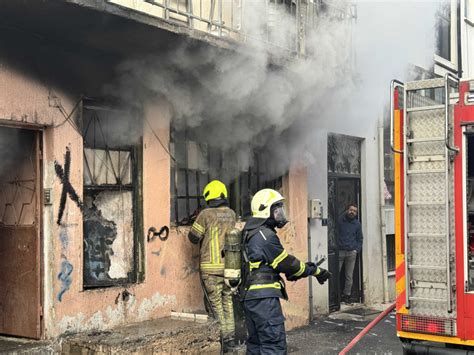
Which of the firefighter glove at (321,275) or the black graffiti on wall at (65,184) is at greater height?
the black graffiti on wall at (65,184)

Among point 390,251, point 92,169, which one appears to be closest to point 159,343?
point 92,169

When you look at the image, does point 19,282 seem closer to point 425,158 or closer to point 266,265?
point 266,265

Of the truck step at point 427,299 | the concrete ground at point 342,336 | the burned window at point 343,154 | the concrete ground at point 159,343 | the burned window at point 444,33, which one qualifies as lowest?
the concrete ground at point 342,336

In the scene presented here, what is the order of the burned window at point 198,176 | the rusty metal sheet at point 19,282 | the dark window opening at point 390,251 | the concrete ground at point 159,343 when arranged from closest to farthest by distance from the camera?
the concrete ground at point 159,343, the rusty metal sheet at point 19,282, the burned window at point 198,176, the dark window opening at point 390,251

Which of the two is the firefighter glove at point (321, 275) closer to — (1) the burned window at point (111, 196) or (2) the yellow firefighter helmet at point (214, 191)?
(2) the yellow firefighter helmet at point (214, 191)

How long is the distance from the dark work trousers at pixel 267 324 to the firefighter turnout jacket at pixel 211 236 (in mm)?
1545

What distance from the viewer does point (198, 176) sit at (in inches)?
314

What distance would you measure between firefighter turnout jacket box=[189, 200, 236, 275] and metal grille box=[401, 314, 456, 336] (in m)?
2.33

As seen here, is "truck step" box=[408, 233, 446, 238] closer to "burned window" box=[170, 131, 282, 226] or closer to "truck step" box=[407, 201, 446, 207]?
"truck step" box=[407, 201, 446, 207]

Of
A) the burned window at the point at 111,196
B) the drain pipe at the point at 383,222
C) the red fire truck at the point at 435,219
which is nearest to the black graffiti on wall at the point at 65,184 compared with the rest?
the burned window at the point at 111,196

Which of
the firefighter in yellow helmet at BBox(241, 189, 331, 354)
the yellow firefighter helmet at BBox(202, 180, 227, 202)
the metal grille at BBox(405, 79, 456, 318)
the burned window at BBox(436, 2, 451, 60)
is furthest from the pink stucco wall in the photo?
the burned window at BBox(436, 2, 451, 60)

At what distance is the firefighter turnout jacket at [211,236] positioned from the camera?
7211 mm

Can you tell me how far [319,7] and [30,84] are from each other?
14.3 feet

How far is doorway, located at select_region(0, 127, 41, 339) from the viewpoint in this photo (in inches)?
238
